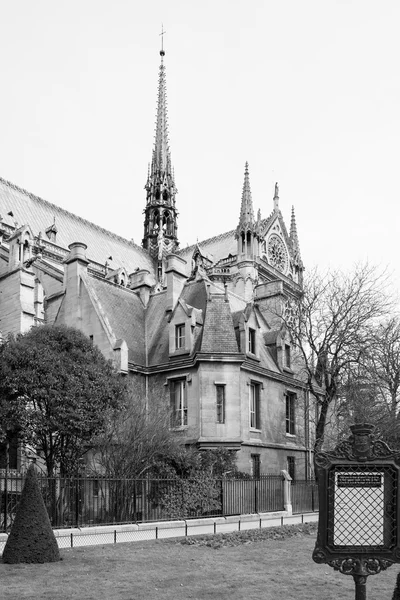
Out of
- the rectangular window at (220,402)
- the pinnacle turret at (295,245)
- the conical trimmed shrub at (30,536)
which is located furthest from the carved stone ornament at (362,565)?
the pinnacle turret at (295,245)

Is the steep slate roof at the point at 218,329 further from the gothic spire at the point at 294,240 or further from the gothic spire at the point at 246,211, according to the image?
the gothic spire at the point at 294,240

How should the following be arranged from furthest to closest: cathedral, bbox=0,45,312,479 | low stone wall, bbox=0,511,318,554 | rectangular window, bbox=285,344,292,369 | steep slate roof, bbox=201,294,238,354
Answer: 1. rectangular window, bbox=285,344,292,369
2. steep slate roof, bbox=201,294,238,354
3. cathedral, bbox=0,45,312,479
4. low stone wall, bbox=0,511,318,554

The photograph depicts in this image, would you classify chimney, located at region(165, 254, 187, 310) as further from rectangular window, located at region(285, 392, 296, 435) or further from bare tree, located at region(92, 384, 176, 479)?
bare tree, located at region(92, 384, 176, 479)

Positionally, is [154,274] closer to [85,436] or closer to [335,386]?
[335,386]

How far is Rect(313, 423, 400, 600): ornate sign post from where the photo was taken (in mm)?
7457

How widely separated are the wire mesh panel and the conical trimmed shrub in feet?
30.6

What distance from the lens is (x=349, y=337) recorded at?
37.2m

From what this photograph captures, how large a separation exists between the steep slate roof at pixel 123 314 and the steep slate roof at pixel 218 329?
418cm

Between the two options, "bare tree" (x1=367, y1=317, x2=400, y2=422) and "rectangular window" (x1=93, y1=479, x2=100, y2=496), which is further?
"bare tree" (x1=367, y1=317, x2=400, y2=422)

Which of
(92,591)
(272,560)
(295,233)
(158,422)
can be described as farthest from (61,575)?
(295,233)

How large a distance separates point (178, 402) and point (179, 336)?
10.2 ft

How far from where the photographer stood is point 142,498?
24781 mm

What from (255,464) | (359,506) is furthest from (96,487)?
(359,506)

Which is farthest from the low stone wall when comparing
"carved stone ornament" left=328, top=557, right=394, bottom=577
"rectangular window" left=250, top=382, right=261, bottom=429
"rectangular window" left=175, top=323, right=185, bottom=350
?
"carved stone ornament" left=328, top=557, right=394, bottom=577
